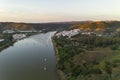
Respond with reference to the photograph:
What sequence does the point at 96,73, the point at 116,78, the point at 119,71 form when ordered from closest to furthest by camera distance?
the point at 116,78 → the point at 96,73 → the point at 119,71

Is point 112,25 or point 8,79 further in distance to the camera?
point 112,25

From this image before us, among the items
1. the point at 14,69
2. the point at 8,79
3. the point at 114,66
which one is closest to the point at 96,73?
the point at 114,66

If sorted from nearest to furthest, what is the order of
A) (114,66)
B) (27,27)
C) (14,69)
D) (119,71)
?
(119,71), (114,66), (14,69), (27,27)

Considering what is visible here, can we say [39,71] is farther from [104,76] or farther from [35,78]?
[104,76]

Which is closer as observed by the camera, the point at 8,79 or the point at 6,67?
the point at 8,79

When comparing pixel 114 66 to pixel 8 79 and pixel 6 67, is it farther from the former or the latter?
pixel 6 67

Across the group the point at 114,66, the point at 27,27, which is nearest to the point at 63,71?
the point at 114,66

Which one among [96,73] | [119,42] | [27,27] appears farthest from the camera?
[27,27]

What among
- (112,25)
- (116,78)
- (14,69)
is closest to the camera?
(116,78)
